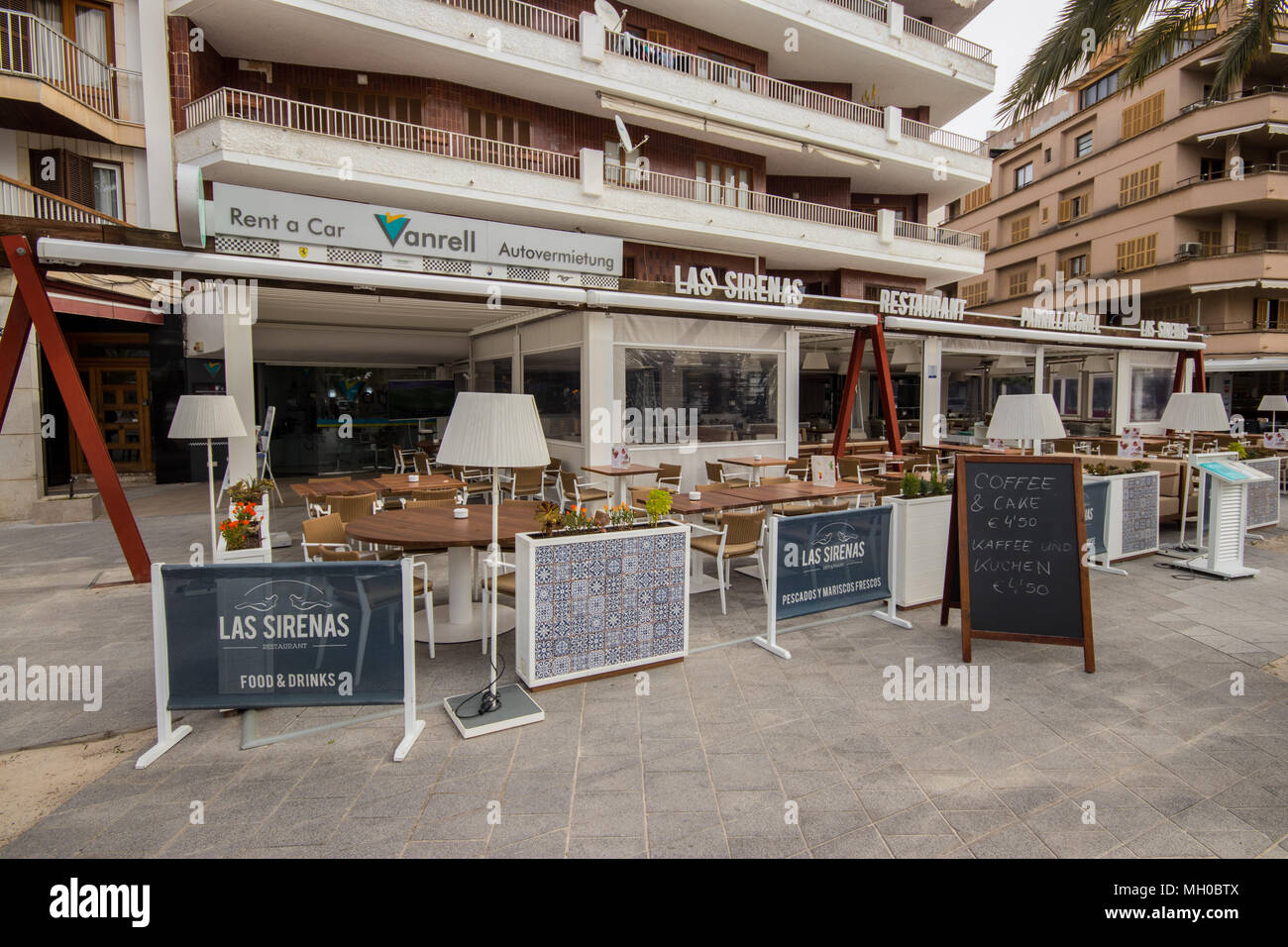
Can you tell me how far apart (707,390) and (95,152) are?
13.5 meters

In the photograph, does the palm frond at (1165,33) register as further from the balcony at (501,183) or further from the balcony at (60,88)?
the balcony at (60,88)

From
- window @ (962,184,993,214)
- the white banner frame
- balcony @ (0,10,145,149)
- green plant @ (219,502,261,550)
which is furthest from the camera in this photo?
window @ (962,184,993,214)

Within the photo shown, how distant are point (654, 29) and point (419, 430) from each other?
480 inches

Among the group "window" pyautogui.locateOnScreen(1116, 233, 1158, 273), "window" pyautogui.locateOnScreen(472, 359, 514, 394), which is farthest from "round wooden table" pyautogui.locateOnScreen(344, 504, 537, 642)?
"window" pyautogui.locateOnScreen(1116, 233, 1158, 273)

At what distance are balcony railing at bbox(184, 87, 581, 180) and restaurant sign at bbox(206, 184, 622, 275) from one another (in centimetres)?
730

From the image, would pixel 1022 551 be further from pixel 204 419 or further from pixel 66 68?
pixel 66 68

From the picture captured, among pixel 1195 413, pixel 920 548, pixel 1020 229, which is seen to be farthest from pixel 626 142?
pixel 1020 229

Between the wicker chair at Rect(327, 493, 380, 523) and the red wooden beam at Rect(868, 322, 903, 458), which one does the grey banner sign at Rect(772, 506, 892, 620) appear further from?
the red wooden beam at Rect(868, 322, 903, 458)

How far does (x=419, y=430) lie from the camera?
53.7ft

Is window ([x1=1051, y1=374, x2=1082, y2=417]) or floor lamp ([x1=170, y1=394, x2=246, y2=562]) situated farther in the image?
window ([x1=1051, y1=374, x2=1082, y2=417])

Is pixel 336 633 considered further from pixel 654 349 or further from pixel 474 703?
pixel 654 349

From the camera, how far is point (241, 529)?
5473 mm

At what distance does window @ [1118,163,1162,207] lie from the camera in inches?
1040

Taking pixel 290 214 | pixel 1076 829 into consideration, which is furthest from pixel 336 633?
pixel 290 214
